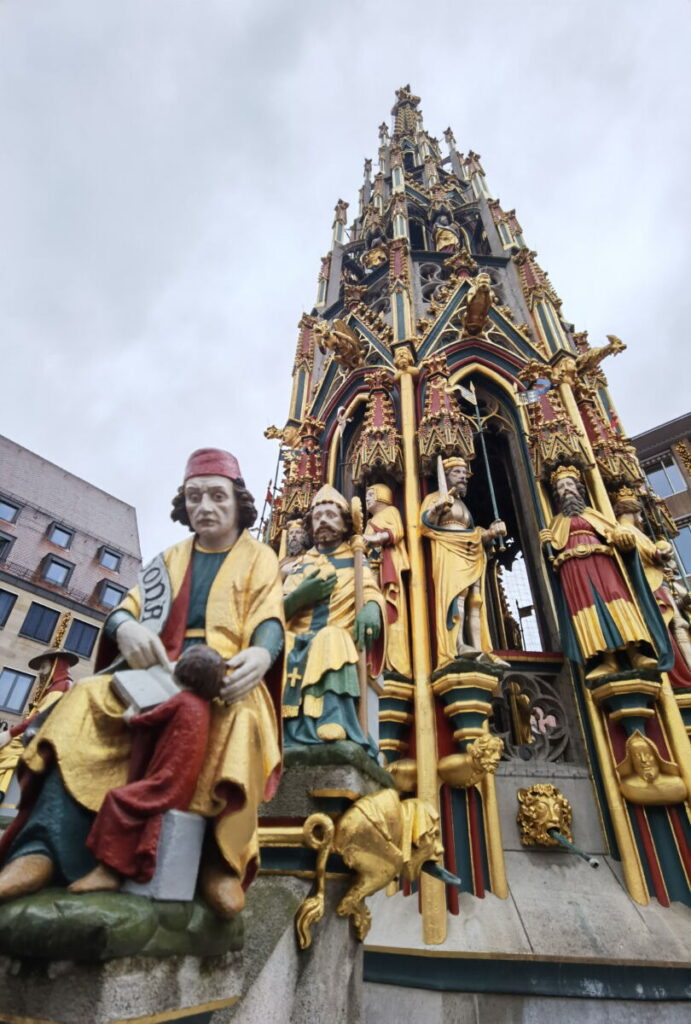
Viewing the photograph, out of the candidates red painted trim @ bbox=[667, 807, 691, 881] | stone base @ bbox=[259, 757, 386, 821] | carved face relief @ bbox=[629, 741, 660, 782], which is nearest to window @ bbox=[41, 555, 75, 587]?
carved face relief @ bbox=[629, 741, 660, 782]

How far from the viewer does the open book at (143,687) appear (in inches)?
68.0

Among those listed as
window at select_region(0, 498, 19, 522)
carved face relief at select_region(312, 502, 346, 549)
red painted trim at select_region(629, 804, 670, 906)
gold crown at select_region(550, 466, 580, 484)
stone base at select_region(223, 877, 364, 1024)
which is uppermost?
window at select_region(0, 498, 19, 522)

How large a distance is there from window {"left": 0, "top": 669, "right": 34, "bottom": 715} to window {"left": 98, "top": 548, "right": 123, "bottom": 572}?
6510 millimetres

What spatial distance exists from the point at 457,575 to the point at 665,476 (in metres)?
15.6

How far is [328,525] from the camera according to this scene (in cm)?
390

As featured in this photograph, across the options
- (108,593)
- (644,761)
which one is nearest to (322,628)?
(644,761)

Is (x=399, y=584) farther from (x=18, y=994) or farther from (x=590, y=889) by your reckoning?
(x=18, y=994)

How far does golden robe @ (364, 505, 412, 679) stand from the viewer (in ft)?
18.3

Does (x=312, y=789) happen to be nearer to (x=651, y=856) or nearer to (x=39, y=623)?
(x=651, y=856)

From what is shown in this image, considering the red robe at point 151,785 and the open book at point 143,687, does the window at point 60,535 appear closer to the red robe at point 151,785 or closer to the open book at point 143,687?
the open book at point 143,687

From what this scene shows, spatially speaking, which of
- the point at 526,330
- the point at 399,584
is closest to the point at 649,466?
the point at 526,330

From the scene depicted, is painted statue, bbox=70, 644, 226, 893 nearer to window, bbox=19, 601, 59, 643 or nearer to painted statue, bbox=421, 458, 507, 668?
painted statue, bbox=421, 458, 507, 668

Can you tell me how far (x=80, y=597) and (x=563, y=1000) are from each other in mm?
22423

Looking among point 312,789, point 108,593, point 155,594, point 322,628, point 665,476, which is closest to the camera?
point 155,594
